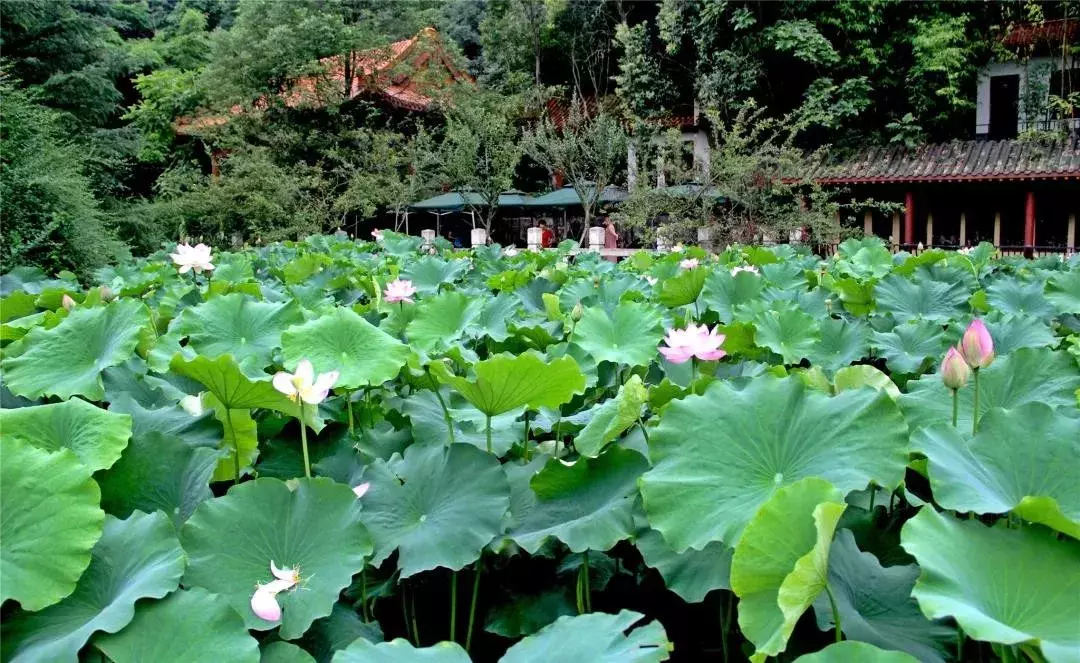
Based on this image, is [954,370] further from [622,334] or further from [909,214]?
[909,214]

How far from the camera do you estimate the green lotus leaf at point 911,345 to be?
5.07 ft

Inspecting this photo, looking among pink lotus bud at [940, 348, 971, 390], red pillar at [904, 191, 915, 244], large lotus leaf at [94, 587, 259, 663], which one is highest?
pink lotus bud at [940, 348, 971, 390]

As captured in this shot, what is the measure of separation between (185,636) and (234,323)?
1032mm

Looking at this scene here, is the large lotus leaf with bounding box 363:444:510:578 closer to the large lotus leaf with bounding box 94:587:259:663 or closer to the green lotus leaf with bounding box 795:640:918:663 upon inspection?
the large lotus leaf with bounding box 94:587:259:663

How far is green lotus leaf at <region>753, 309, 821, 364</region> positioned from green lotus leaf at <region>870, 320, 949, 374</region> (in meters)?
0.11

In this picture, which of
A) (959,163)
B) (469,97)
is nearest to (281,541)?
(959,163)

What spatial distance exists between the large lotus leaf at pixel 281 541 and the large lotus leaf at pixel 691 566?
0.27m

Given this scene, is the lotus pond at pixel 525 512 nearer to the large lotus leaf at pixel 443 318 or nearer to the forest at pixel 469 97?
the large lotus leaf at pixel 443 318

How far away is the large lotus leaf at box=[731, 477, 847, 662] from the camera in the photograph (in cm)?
60

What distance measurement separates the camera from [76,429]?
0.88m

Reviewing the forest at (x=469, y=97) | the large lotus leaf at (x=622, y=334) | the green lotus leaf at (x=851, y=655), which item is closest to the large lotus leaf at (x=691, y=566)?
the green lotus leaf at (x=851, y=655)

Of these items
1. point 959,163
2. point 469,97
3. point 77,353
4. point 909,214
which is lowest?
point 909,214

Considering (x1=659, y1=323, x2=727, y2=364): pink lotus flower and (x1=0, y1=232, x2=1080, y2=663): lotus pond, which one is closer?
(x1=0, y1=232, x2=1080, y2=663): lotus pond

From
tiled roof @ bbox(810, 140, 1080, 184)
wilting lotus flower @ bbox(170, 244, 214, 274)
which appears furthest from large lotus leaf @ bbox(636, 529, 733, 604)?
tiled roof @ bbox(810, 140, 1080, 184)
